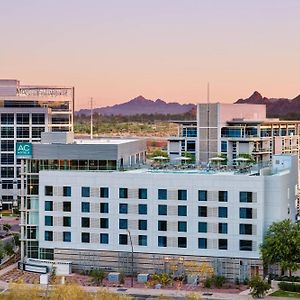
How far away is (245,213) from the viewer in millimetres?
65688

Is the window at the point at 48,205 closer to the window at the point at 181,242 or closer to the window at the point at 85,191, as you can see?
the window at the point at 85,191

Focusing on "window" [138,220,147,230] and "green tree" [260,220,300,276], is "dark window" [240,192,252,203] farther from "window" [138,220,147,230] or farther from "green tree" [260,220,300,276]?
"window" [138,220,147,230]

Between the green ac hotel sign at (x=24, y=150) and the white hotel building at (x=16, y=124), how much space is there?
47.1 metres

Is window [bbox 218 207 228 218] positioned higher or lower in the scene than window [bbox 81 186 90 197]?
lower

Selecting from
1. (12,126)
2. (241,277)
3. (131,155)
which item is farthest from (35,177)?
(12,126)

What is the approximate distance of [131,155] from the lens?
76438mm

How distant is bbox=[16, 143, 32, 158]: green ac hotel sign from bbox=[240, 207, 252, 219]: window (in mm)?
20283

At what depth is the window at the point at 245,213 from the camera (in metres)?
65.6

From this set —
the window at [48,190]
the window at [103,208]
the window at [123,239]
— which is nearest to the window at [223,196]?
the window at [123,239]

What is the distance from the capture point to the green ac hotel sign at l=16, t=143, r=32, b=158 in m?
71.4

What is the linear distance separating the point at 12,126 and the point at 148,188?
59.0m

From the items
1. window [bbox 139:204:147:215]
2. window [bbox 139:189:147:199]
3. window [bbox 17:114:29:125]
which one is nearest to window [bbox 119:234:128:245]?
window [bbox 139:204:147:215]

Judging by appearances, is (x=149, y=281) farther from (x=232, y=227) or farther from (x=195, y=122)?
(x=195, y=122)

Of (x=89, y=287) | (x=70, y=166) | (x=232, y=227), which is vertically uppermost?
(x=70, y=166)
